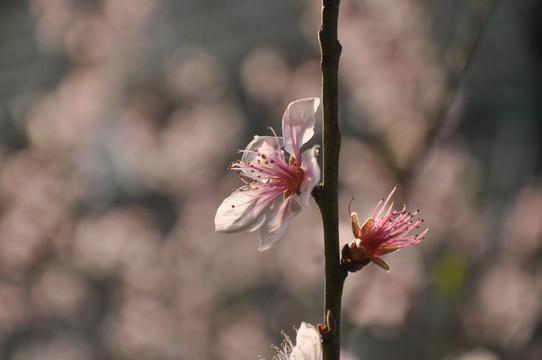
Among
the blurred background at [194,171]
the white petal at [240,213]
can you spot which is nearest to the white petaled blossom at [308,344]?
the white petal at [240,213]

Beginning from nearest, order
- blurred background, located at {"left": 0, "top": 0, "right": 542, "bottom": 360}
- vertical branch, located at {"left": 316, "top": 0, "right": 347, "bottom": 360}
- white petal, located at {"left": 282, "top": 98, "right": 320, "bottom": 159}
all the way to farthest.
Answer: vertical branch, located at {"left": 316, "top": 0, "right": 347, "bottom": 360}, white petal, located at {"left": 282, "top": 98, "right": 320, "bottom": 159}, blurred background, located at {"left": 0, "top": 0, "right": 542, "bottom": 360}

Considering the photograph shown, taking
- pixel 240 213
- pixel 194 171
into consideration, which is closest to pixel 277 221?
pixel 240 213

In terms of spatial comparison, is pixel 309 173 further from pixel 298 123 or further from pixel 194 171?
pixel 194 171

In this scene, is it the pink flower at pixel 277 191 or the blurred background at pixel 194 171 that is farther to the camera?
the blurred background at pixel 194 171

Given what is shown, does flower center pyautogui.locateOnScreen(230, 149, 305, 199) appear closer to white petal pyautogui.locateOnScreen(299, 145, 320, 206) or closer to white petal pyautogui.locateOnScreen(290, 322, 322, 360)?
white petal pyautogui.locateOnScreen(299, 145, 320, 206)

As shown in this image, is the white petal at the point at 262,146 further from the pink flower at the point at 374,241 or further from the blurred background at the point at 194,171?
the blurred background at the point at 194,171

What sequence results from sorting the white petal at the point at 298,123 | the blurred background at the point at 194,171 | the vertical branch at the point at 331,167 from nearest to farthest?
the vertical branch at the point at 331,167 < the white petal at the point at 298,123 < the blurred background at the point at 194,171

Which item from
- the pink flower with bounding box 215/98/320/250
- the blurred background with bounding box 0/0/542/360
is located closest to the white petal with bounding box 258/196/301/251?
the pink flower with bounding box 215/98/320/250
